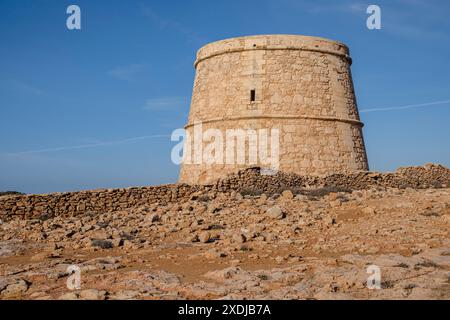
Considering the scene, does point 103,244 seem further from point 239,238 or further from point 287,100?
point 287,100

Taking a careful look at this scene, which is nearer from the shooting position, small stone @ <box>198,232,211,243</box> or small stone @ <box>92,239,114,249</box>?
small stone @ <box>92,239,114,249</box>

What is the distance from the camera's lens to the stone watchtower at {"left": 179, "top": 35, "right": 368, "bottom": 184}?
45.0ft

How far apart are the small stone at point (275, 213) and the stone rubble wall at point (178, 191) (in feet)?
9.92

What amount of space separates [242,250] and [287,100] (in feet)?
28.0

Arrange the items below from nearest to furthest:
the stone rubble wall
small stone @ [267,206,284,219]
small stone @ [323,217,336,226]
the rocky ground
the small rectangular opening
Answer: the rocky ground < small stone @ [323,217,336,226] < small stone @ [267,206,284,219] < the stone rubble wall < the small rectangular opening

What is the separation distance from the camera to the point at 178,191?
1133 centimetres

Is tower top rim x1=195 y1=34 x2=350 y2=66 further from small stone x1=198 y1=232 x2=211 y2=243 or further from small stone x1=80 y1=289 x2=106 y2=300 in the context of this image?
small stone x1=80 y1=289 x2=106 y2=300

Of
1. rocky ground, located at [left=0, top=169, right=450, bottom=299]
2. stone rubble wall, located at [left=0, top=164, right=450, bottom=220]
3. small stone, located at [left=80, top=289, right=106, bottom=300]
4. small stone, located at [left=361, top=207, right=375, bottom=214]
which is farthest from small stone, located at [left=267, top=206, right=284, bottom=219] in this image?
small stone, located at [left=80, top=289, right=106, bottom=300]

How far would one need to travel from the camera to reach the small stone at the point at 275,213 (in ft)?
26.4

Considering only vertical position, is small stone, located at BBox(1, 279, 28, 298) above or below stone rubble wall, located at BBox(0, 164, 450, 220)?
below

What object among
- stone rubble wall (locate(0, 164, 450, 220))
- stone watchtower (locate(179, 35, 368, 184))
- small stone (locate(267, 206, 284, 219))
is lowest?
small stone (locate(267, 206, 284, 219))

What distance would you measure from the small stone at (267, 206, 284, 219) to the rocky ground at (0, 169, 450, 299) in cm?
3

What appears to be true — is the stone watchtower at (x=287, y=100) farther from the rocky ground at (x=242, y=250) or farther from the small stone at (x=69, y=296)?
the small stone at (x=69, y=296)

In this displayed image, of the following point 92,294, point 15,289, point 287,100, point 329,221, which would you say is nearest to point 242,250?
point 329,221
